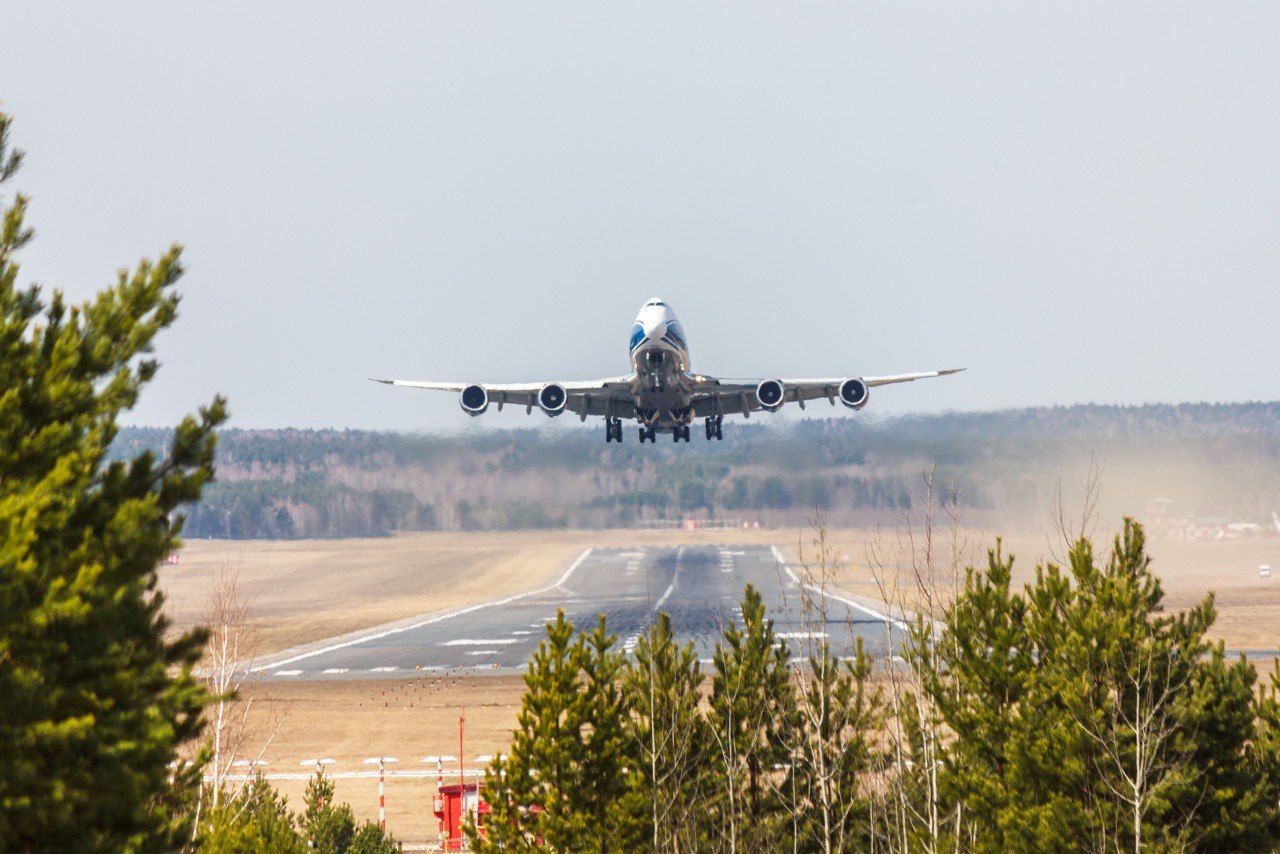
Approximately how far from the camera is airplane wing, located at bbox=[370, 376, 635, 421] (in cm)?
6041

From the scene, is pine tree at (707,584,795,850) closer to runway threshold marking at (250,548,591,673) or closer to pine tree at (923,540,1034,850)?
pine tree at (923,540,1034,850)

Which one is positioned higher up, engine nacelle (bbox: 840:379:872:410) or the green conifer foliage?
engine nacelle (bbox: 840:379:872:410)

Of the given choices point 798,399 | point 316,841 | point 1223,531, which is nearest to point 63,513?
point 316,841

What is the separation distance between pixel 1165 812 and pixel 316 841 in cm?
2209

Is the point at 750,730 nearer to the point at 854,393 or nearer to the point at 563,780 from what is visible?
the point at 563,780

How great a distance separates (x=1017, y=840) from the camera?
2595 cm

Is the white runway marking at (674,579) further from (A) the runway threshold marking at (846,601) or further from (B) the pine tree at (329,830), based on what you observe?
(B) the pine tree at (329,830)

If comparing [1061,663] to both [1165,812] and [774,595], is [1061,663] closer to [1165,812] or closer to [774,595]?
[1165,812]

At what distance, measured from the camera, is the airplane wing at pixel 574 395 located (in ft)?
198

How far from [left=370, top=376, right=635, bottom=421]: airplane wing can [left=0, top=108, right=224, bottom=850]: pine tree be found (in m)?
45.4

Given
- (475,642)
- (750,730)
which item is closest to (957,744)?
(750,730)

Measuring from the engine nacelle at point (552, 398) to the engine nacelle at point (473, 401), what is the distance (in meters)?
2.57

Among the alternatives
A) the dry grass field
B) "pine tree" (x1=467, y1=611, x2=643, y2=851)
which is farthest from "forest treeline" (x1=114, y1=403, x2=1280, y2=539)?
"pine tree" (x1=467, y1=611, x2=643, y2=851)

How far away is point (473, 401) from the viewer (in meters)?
60.0
